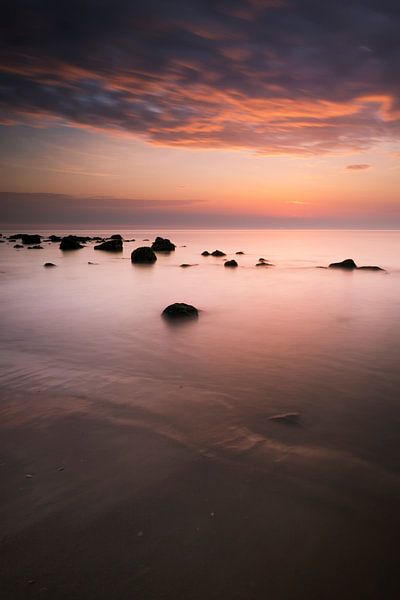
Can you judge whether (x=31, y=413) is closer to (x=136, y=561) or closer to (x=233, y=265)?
(x=136, y=561)

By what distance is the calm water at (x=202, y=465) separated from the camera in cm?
255

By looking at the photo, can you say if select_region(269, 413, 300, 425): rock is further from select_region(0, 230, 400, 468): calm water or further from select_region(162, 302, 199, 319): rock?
select_region(162, 302, 199, 319): rock

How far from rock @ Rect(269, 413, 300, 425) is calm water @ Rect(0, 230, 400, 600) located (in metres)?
0.12

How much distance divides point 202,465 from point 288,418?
1536 millimetres

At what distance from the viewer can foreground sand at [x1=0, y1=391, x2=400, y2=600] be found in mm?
2465

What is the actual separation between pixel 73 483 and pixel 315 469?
2397 millimetres

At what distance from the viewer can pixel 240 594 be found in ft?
7.86

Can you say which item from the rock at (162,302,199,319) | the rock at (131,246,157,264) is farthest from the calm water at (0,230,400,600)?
the rock at (131,246,157,264)

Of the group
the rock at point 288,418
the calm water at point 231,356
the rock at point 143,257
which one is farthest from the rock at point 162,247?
the rock at point 288,418

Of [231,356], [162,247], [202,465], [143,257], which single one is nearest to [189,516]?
[202,465]

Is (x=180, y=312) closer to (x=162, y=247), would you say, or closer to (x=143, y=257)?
(x=143, y=257)

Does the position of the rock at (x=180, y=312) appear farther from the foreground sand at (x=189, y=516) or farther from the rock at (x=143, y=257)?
the rock at (x=143, y=257)

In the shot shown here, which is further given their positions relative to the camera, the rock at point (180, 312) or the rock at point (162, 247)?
the rock at point (162, 247)

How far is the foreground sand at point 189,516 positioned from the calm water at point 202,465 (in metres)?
0.01
